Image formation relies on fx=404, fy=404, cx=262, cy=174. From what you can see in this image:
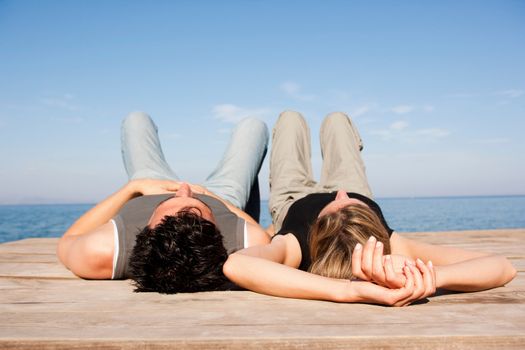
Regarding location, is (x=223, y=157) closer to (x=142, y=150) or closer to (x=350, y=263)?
(x=142, y=150)

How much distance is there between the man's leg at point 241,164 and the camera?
377 centimetres

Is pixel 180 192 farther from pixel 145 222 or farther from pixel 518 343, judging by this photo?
pixel 518 343

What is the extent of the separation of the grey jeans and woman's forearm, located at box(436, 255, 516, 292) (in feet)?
7.52

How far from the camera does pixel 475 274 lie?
1.66 metres

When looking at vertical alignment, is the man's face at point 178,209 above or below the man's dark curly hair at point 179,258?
above

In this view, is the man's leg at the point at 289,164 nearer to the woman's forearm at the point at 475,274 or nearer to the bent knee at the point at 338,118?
the bent knee at the point at 338,118

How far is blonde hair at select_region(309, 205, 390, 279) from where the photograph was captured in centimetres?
179

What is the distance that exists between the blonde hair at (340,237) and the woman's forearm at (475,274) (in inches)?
14.7

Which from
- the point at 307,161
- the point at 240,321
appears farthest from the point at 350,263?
the point at 307,161

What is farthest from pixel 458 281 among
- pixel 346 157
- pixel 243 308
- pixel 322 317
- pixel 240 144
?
pixel 240 144

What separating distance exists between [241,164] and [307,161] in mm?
660

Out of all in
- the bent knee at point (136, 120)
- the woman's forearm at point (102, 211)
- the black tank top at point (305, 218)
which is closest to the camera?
the black tank top at point (305, 218)

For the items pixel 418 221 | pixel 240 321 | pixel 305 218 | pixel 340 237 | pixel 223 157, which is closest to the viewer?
pixel 240 321

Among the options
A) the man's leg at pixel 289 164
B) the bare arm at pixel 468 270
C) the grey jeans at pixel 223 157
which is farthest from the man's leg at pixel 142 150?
the bare arm at pixel 468 270
